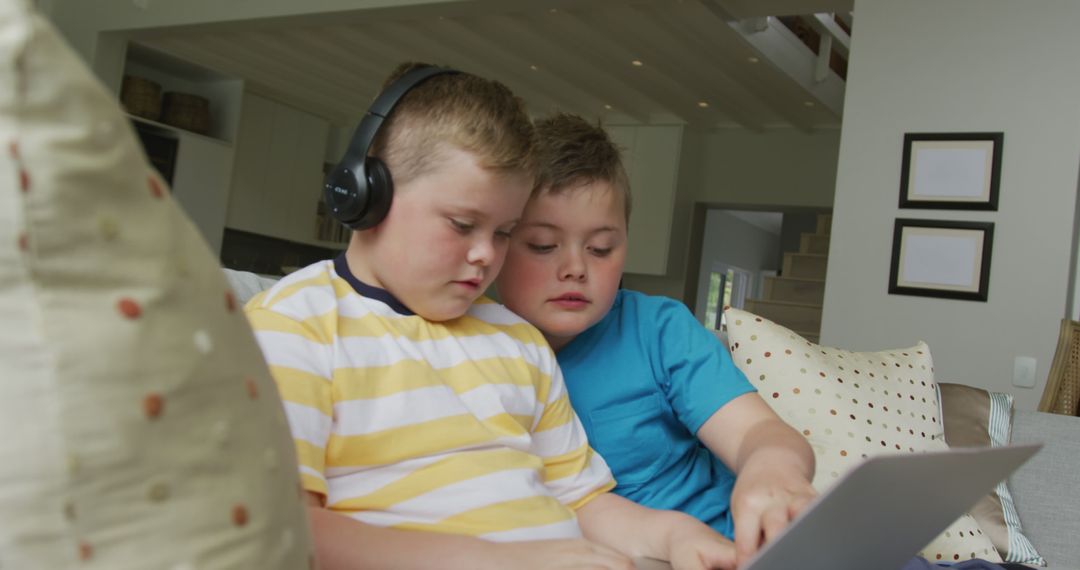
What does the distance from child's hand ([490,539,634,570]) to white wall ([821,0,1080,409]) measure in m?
3.11

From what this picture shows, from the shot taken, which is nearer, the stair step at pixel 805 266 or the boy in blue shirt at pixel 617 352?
the boy in blue shirt at pixel 617 352

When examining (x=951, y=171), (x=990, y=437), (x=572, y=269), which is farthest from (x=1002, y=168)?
(x=572, y=269)

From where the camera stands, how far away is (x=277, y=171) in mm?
8414

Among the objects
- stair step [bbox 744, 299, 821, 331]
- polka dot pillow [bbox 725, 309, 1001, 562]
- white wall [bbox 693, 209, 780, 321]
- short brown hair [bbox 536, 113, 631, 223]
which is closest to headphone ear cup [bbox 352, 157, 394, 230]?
short brown hair [bbox 536, 113, 631, 223]

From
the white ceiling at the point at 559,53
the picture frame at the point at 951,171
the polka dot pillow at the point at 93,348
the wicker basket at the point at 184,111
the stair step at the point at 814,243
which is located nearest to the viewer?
the polka dot pillow at the point at 93,348

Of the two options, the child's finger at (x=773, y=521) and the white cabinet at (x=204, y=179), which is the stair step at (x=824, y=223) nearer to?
the white cabinet at (x=204, y=179)

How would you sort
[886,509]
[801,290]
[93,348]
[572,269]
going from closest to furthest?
[93,348] → [886,509] → [572,269] → [801,290]

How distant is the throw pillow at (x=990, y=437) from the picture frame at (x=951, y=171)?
71.1 inches

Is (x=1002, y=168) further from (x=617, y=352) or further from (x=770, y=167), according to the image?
(x=770, y=167)

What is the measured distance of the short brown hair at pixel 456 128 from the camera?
801 millimetres

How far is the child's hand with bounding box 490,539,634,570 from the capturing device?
65cm

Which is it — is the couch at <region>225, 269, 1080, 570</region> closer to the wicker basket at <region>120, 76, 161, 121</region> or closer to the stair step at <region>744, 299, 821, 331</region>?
the stair step at <region>744, 299, 821, 331</region>

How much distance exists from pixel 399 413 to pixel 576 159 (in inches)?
16.3

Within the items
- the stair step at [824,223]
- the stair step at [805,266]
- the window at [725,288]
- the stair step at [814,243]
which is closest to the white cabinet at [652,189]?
the stair step at [805,266]
